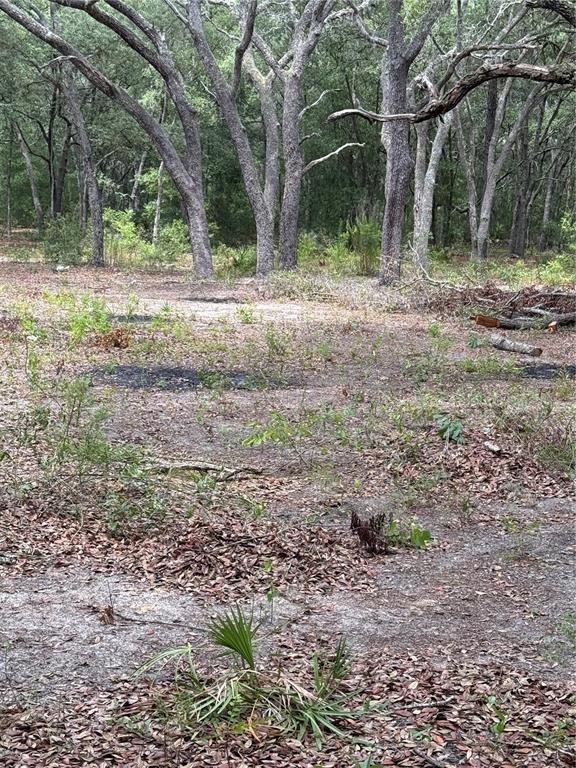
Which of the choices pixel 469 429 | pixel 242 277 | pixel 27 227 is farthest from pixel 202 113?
pixel 469 429

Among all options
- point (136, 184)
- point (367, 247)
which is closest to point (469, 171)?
point (367, 247)

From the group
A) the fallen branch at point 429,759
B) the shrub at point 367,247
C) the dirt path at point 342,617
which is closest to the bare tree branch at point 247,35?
the shrub at point 367,247

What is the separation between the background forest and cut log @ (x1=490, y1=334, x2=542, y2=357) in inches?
132

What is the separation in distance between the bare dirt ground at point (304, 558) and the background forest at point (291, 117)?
3.87 meters

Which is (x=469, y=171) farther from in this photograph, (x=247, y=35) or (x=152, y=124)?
(x=152, y=124)

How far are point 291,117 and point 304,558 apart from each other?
18945mm

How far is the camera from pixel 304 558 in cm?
446

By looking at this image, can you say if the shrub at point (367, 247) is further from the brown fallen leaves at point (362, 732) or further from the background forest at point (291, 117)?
the brown fallen leaves at point (362, 732)

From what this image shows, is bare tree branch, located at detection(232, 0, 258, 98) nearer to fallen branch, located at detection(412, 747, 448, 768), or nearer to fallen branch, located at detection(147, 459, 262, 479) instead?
fallen branch, located at detection(147, 459, 262, 479)

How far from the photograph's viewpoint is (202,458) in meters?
6.15

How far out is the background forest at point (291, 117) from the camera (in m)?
18.5

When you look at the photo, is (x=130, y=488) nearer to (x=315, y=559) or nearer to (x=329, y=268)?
(x=315, y=559)

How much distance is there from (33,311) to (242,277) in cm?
992

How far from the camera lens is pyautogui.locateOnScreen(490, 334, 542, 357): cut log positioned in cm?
1062
